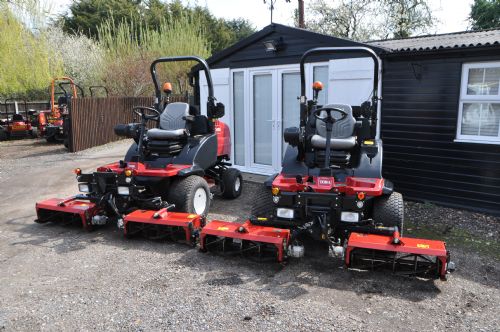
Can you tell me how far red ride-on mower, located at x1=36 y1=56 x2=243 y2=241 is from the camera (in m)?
5.10

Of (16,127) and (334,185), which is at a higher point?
(16,127)

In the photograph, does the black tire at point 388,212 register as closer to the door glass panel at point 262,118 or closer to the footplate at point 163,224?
the footplate at point 163,224

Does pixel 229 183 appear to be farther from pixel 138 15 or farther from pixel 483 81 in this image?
pixel 138 15

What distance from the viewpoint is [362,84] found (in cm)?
715

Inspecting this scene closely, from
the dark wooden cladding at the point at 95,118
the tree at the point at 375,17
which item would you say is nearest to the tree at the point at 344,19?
the tree at the point at 375,17

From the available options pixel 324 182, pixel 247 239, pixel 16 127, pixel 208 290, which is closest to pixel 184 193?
pixel 247 239

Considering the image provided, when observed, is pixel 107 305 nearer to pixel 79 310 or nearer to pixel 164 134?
pixel 79 310

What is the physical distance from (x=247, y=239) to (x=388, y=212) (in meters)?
1.54

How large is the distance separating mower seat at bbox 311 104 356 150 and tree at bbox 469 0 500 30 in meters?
21.1

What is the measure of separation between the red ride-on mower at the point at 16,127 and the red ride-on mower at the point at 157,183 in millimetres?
11809

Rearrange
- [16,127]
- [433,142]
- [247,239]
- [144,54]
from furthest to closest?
1. [144,54]
2. [16,127]
3. [433,142]
4. [247,239]

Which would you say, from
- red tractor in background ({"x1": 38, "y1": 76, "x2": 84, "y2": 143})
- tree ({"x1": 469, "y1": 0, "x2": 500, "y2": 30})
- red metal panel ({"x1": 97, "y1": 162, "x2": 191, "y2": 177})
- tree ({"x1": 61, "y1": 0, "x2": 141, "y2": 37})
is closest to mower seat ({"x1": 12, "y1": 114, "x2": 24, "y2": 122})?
red tractor in background ({"x1": 38, "y1": 76, "x2": 84, "y2": 143})

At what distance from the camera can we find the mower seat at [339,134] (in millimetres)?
4848

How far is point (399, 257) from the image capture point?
3984 millimetres
